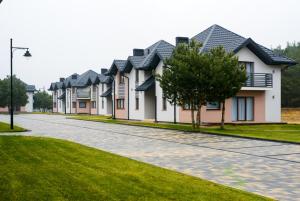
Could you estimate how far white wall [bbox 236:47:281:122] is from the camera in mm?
34500

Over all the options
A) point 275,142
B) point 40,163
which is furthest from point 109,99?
point 40,163

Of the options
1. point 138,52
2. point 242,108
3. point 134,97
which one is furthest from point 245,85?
point 138,52

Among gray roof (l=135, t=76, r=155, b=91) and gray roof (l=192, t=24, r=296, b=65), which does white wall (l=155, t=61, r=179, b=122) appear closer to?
gray roof (l=135, t=76, r=155, b=91)

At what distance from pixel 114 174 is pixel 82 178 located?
90 cm

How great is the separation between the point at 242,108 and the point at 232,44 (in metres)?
5.54

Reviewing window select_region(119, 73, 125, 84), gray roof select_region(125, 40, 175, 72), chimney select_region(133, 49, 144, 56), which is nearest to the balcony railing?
gray roof select_region(125, 40, 175, 72)

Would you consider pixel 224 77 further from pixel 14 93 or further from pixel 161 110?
pixel 14 93

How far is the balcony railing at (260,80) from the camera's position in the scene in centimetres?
3359

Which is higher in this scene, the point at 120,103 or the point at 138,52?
the point at 138,52

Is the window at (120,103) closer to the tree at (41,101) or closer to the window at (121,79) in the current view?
the window at (121,79)

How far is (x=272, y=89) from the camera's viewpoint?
35.3 m

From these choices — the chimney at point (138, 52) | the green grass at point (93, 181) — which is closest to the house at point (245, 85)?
the chimney at point (138, 52)

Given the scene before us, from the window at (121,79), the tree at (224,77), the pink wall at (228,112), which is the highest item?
the window at (121,79)

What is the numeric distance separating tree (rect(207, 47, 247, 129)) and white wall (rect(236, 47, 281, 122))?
27.7 feet
